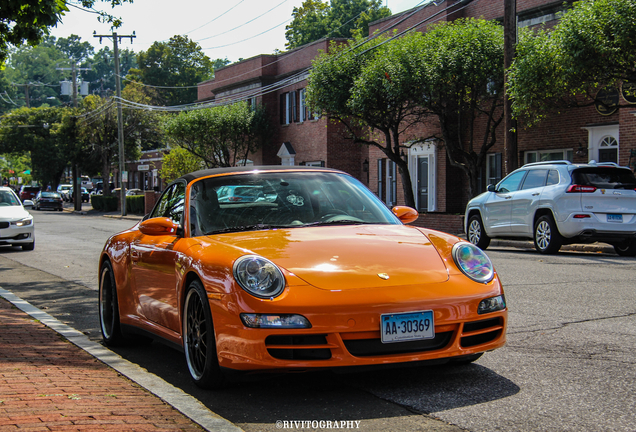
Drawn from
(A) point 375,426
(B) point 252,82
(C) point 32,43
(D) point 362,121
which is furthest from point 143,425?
(B) point 252,82

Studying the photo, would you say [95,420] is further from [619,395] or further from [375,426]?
[619,395]

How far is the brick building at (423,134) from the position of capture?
23.8 meters

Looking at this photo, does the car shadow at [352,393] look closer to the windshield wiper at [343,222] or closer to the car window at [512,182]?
the windshield wiper at [343,222]

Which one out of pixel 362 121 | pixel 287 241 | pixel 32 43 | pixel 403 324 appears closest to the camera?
pixel 403 324

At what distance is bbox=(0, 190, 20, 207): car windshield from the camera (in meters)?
19.9

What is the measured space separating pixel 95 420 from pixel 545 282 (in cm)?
749

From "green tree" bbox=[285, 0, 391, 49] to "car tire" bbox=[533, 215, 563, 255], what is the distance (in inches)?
2219

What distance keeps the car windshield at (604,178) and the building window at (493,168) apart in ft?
43.9

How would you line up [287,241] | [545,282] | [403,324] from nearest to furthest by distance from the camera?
[403,324]
[287,241]
[545,282]

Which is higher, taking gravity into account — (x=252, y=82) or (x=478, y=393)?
(x=252, y=82)

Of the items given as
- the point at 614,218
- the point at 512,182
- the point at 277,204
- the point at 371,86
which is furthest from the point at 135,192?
the point at 277,204

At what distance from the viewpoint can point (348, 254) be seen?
15.5 feet

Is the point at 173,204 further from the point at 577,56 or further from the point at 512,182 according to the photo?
the point at 577,56

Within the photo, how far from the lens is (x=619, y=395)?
14.8 ft
